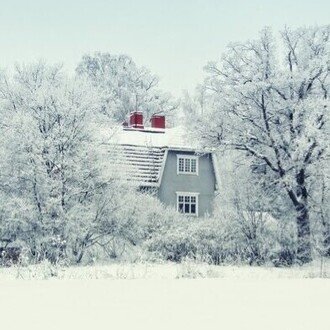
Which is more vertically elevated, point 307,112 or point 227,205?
point 307,112

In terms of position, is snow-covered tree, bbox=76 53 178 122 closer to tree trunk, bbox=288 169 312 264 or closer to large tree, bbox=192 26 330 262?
large tree, bbox=192 26 330 262

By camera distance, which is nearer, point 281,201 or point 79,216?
point 79,216

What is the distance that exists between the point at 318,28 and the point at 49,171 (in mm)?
14773

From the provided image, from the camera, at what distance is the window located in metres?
38.5

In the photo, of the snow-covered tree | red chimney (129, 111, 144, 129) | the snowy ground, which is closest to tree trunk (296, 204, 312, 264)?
the snowy ground

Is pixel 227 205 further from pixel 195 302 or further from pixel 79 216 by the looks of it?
pixel 195 302

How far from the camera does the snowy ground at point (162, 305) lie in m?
8.77

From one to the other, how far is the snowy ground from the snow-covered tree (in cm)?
4201

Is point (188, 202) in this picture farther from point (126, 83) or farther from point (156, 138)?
point (126, 83)

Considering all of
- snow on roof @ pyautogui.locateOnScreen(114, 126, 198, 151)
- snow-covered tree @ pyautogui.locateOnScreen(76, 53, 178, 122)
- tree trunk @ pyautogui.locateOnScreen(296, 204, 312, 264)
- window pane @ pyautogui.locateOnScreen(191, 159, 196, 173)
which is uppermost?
snow-covered tree @ pyautogui.locateOnScreen(76, 53, 178, 122)

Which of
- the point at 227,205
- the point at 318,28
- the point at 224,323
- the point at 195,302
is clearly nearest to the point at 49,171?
the point at 227,205

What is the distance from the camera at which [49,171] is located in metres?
27.4

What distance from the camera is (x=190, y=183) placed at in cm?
3903

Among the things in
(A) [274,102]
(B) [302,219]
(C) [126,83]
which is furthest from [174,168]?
(C) [126,83]
